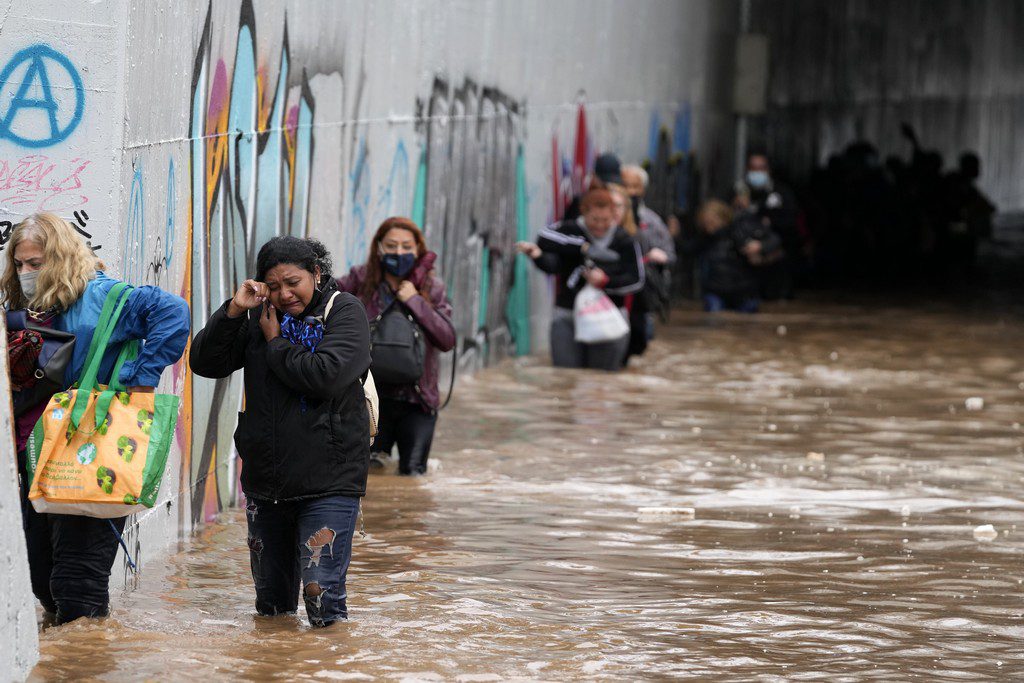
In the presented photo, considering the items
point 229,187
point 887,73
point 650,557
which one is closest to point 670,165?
point 887,73

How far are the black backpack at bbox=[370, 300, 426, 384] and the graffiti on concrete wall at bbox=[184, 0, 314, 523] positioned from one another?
745 millimetres

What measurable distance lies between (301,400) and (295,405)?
0.03 m

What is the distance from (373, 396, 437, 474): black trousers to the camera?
9.92 metres

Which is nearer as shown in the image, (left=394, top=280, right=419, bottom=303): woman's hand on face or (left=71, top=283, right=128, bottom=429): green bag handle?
(left=71, top=283, right=128, bottom=429): green bag handle

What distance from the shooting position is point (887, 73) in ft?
114

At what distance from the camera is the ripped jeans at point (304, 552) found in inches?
253

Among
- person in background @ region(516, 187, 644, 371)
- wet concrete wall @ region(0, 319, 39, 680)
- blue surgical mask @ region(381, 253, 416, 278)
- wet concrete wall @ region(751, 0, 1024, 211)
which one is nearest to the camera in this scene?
wet concrete wall @ region(0, 319, 39, 680)

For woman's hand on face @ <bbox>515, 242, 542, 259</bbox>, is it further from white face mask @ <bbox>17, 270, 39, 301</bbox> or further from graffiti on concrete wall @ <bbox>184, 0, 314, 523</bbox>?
white face mask @ <bbox>17, 270, 39, 301</bbox>

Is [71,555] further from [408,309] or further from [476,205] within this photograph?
[476,205]

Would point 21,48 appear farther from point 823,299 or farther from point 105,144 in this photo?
point 823,299

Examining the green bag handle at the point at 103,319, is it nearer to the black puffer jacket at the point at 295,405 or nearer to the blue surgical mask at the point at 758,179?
the black puffer jacket at the point at 295,405

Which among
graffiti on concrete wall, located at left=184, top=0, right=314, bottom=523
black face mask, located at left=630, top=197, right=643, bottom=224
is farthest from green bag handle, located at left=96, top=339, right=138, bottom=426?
black face mask, located at left=630, top=197, right=643, bottom=224

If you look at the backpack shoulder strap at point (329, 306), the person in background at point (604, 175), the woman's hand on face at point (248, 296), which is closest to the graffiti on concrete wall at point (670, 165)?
the person in background at point (604, 175)

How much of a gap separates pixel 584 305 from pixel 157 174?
24.0ft
